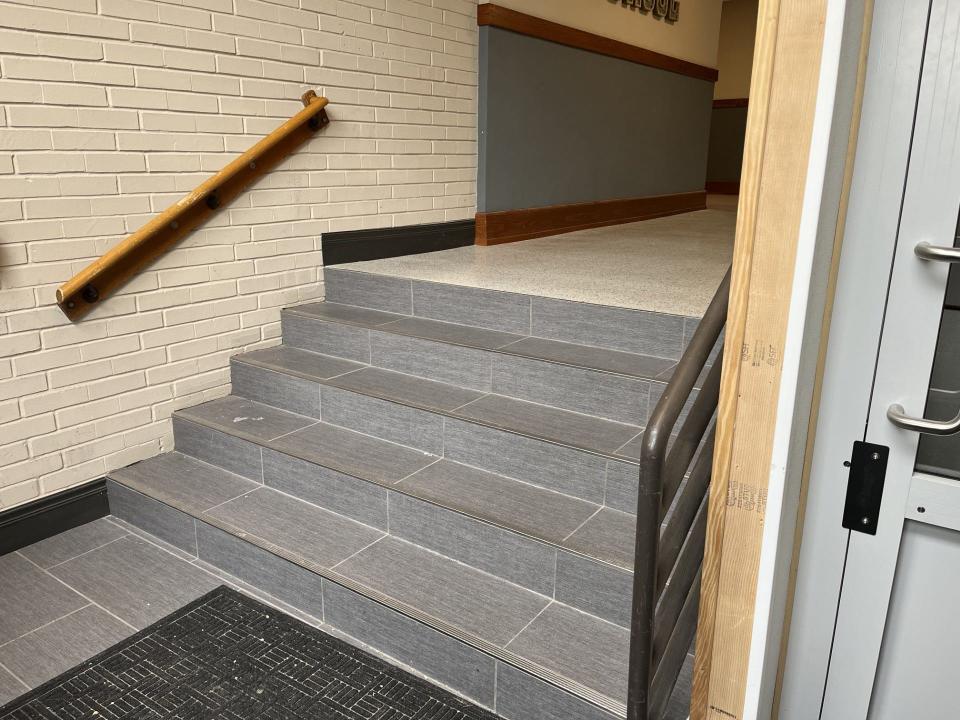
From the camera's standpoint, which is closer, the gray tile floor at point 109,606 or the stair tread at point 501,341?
the gray tile floor at point 109,606

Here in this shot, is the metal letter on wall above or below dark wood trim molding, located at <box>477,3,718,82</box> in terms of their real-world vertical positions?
above

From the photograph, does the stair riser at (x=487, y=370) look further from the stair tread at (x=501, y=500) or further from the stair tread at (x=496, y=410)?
the stair tread at (x=501, y=500)

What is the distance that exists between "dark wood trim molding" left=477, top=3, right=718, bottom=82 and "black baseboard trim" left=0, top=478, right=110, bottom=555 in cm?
317

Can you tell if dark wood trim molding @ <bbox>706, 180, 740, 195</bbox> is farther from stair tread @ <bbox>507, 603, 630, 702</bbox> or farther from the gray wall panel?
stair tread @ <bbox>507, 603, 630, 702</bbox>

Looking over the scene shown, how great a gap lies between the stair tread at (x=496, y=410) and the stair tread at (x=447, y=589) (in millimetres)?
469

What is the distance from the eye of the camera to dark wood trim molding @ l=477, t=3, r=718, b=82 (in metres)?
4.15

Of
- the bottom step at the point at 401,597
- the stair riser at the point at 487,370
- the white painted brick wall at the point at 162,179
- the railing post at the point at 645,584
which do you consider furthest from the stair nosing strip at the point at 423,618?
the stair riser at the point at 487,370

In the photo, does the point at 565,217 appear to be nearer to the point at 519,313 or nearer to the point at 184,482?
the point at 519,313

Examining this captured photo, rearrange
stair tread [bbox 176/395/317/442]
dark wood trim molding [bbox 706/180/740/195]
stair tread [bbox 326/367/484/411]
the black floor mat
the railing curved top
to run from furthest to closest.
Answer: dark wood trim molding [bbox 706/180/740/195]
stair tread [bbox 176/395/317/442]
stair tread [bbox 326/367/484/411]
the black floor mat
the railing curved top

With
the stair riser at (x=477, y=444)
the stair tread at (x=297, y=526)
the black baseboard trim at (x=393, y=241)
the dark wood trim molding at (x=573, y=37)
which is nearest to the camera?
the stair riser at (x=477, y=444)

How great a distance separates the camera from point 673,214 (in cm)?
664

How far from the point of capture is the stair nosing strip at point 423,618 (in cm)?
170

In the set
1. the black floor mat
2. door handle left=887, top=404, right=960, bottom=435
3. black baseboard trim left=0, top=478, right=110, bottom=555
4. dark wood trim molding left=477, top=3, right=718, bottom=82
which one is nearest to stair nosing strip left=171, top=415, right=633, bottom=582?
black baseboard trim left=0, top=478, right=110, bottom=555

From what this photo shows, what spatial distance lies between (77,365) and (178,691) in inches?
52.1
